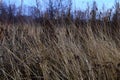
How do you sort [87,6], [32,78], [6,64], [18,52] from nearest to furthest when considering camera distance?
1. [32,78]
2. [6,64]
3. [18,52]
4. [87,6]

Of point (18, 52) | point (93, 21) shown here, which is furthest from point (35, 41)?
point (93, 21)

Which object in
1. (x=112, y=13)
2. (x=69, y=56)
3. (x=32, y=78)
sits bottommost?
(x=32, y=78)

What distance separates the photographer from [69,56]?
318 centimetres

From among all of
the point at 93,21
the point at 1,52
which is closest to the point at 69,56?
the point at 1,52

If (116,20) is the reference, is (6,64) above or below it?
below

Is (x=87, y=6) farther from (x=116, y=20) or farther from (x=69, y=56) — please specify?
(x=69, y=56)

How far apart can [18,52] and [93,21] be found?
2739 millimetres

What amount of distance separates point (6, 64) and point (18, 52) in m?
0.27

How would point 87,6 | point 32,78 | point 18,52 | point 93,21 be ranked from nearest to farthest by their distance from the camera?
point 32,78 → point 18,52 → point 93,21 → point 87,6

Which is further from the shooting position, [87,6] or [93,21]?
[87,6]

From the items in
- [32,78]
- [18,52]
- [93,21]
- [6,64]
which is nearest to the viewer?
[32,78]

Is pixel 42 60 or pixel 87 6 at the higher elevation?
pixel 87 6

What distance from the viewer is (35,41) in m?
3.73

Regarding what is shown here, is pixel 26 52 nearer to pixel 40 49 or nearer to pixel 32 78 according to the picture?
pixel 40 49
